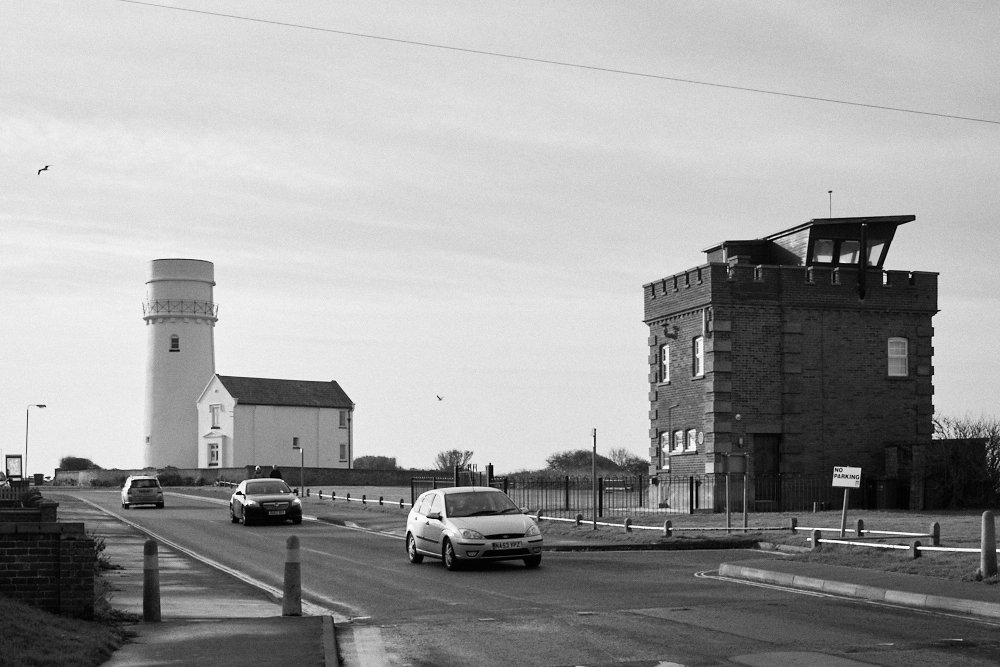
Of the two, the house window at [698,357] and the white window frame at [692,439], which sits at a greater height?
the house window at [698,357]

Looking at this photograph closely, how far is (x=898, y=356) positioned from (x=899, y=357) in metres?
0.07

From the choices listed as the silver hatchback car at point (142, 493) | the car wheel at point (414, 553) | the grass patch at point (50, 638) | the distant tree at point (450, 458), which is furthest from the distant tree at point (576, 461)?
the grass patch at point (50, 638)

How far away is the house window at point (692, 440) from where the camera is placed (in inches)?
1670

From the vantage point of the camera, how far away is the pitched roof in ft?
274

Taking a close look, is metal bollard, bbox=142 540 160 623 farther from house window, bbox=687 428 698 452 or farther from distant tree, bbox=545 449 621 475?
distant tree, bbox=545 449 621 475

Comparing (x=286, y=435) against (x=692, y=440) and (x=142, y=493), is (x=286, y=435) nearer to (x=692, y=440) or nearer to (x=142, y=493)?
(x=142, y=493)

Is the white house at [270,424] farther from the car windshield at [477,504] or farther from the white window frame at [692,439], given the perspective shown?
the car windshield at [477,504]

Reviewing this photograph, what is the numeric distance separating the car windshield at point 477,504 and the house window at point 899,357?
79.8ft

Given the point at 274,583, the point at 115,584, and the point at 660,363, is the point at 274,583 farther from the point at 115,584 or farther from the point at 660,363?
the point at 660,363

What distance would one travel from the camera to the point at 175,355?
279 ft

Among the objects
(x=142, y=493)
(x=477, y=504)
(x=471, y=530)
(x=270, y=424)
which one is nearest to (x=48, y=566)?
(x=471, y=530)

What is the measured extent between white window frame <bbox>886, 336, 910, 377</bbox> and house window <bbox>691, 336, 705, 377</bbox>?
6.99m

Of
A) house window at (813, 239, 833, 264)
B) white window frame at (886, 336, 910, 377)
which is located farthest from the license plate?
white window frame at (886, 336, 910, 377)

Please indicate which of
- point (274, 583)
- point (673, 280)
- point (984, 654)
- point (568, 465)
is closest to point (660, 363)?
point (673, 280)
